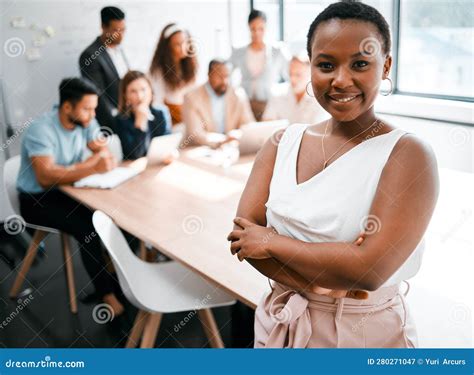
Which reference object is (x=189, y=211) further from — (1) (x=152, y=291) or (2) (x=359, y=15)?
(2) (x=359, y=15)

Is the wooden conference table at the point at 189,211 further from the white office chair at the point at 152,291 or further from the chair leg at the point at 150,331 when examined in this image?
the chair leg at the point at 150,331

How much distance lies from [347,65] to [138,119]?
5.76 feet

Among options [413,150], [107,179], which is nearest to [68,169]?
[107,179]

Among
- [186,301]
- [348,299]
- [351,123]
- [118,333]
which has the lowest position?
[118,333]

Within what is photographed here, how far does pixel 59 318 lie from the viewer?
1.92m

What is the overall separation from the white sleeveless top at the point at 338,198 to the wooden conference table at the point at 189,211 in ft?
1.25

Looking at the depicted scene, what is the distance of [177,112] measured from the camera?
262 cm

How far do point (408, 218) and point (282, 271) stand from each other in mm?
276

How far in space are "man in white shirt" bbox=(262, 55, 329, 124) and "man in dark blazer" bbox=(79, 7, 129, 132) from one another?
0.86 metres

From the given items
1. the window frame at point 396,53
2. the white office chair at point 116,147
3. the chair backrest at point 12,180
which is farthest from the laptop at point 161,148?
the window frame at point 396,53

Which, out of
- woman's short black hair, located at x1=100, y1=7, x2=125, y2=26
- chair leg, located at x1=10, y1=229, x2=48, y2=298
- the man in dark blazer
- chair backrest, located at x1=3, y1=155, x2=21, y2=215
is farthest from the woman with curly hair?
chair leg, located at x1=10, y1=229, x2=48, y2=298

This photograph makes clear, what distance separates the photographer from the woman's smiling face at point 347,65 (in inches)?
34.3

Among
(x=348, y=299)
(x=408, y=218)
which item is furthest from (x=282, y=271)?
(x=408, y=218)
